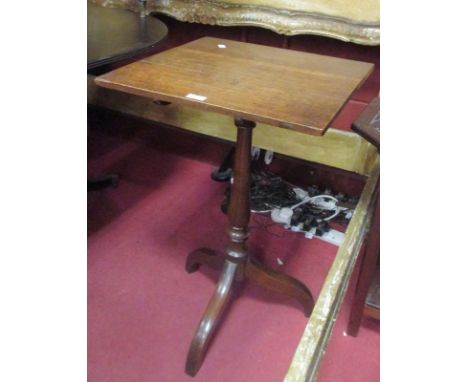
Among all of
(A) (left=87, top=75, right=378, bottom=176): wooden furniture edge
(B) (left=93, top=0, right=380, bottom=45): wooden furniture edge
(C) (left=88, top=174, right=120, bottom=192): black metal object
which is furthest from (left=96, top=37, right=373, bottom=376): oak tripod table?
(C) (left=88, top=174, right=120, bottom=192): black metal object

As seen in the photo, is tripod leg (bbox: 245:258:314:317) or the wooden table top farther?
tripod leg (bbox: 245:258:314:317)

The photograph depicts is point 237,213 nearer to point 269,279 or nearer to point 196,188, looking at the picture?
point 269,279

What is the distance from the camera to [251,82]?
3.68 ft

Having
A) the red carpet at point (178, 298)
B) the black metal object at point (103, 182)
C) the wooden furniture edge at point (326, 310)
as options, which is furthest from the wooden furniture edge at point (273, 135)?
the wooden furniture edge at point (326, 310)

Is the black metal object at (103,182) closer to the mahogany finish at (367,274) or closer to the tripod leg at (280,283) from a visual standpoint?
the tripod leg at (280,283)

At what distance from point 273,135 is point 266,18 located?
53cm

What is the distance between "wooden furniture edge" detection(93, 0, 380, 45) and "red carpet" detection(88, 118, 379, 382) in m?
0.84

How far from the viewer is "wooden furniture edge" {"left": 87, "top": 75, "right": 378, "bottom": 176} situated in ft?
6.50

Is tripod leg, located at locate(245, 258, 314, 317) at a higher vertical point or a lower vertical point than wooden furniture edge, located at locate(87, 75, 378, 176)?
lower

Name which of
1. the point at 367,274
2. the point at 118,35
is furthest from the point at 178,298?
the point at 118,35

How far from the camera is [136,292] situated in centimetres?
166

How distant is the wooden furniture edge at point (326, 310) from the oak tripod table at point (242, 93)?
0.33m

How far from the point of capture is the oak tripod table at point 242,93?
0.98 m

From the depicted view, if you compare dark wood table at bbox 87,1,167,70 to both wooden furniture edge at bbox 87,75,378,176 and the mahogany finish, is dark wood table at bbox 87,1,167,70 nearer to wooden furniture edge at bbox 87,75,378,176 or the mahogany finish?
wooden furniture edge at bbox 87,75,378,176
